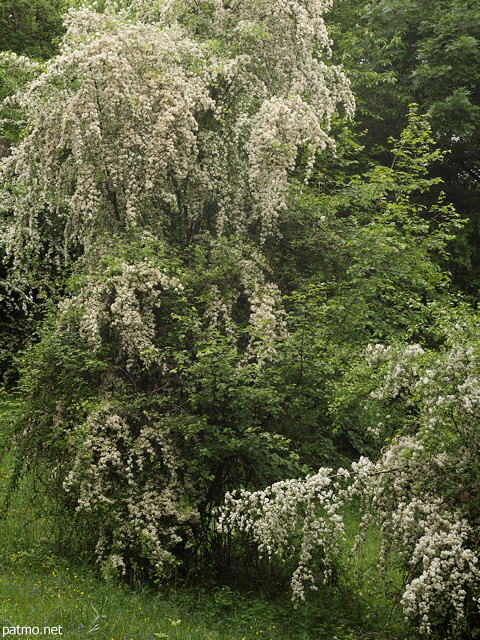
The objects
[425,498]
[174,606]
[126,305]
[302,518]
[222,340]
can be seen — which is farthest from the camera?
[222,340]

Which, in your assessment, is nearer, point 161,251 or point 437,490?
point 437,490

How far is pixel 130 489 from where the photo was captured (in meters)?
6.00

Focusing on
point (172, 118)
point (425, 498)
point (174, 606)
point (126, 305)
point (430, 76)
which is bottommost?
point (174, 606)

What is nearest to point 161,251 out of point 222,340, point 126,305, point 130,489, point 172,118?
point 126,305

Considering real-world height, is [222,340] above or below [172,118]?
below

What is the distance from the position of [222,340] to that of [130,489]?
6.18ft

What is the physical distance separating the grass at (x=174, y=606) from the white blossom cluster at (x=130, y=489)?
342 mm

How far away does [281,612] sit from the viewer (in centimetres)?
567

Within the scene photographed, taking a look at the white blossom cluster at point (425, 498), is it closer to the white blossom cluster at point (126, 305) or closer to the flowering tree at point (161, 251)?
the flowering tree at point (161, 251)

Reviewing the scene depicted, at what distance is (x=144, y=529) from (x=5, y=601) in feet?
4.47

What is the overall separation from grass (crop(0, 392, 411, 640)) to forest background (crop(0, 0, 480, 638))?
0.21 meters

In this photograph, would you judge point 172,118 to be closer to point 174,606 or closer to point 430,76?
point 174,606

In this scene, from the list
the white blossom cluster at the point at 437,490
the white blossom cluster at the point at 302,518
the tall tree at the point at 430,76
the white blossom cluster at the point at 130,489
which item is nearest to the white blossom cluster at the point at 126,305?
the white blossom cluster at the point at 130,489

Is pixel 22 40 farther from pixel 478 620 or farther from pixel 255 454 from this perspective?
pixel 478 620
